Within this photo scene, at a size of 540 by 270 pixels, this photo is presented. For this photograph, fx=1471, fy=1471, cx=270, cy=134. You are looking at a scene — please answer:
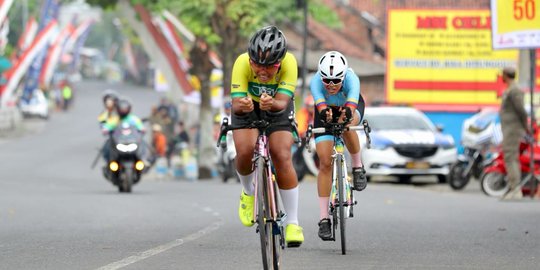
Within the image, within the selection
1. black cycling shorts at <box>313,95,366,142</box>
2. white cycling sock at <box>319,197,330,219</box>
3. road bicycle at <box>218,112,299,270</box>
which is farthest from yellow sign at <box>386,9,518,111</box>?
road bicycle at <box>218,112,299,270</box>

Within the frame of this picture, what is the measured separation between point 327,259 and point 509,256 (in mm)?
1430

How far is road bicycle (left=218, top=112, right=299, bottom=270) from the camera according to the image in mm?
9164

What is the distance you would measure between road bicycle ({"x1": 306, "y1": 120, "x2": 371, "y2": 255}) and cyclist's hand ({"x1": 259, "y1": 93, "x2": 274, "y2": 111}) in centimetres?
177

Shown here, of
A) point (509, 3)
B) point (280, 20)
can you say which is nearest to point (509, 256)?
point (509, 3)

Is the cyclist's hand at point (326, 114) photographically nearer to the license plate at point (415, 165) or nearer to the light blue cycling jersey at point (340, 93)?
the light blue cycling jersey at point (340, 93)

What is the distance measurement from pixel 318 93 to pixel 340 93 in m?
0.25

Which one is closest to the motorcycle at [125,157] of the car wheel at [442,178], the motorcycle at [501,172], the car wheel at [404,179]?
the motorcycle at [501,172]

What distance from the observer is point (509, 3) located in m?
21.8

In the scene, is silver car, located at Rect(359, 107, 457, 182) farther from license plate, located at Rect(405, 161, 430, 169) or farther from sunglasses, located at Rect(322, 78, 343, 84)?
sunglasses, located at Rect(322, 78, 343, 84)

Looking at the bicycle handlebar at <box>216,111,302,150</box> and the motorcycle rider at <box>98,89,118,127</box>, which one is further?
the motorcycle rider at <box>98,89,118,127</box>

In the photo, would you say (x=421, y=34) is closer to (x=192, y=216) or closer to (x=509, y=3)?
(x=509, y=3)

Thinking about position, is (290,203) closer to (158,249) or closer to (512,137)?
(158,249)

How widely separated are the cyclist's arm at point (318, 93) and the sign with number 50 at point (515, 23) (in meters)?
9.81

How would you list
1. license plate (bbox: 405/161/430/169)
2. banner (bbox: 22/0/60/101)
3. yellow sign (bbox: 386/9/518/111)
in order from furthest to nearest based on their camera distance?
banner (bbox: 22/0/60/101), yellow sign (bbox: 386/9/518/111), license plate (bbox: 405/161/430/169)
